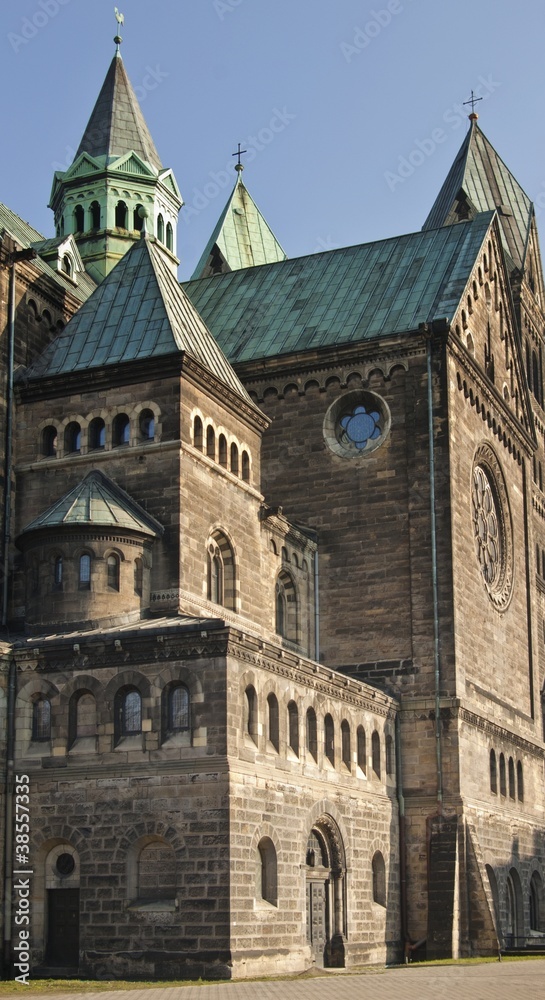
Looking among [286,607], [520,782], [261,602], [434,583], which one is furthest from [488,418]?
[261,602]

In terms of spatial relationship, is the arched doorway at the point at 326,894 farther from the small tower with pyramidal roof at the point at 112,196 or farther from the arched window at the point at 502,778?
the small tower with pyramidal roof at the point at 112,196

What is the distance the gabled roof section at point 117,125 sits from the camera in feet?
210

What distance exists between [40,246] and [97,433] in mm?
11894

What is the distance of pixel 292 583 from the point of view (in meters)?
48.8

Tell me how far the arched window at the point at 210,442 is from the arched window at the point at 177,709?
9.85 m

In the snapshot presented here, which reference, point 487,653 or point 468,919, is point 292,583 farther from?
point 468,919

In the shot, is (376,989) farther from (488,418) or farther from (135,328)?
(488,418)

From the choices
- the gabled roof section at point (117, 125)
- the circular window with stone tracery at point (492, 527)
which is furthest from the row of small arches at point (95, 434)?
the gabled roof section at point (117, 125)

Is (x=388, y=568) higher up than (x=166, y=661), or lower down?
higher up

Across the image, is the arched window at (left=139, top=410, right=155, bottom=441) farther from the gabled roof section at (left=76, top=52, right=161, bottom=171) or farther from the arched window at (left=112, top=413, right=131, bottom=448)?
the gabled roof section at (left=76, top=52, right=161, bottom=171)

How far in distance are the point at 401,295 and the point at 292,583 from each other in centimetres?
1246

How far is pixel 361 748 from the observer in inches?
1724

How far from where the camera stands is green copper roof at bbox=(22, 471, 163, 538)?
39.2 metres

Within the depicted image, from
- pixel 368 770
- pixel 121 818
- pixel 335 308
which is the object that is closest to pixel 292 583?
pixel 368 770
